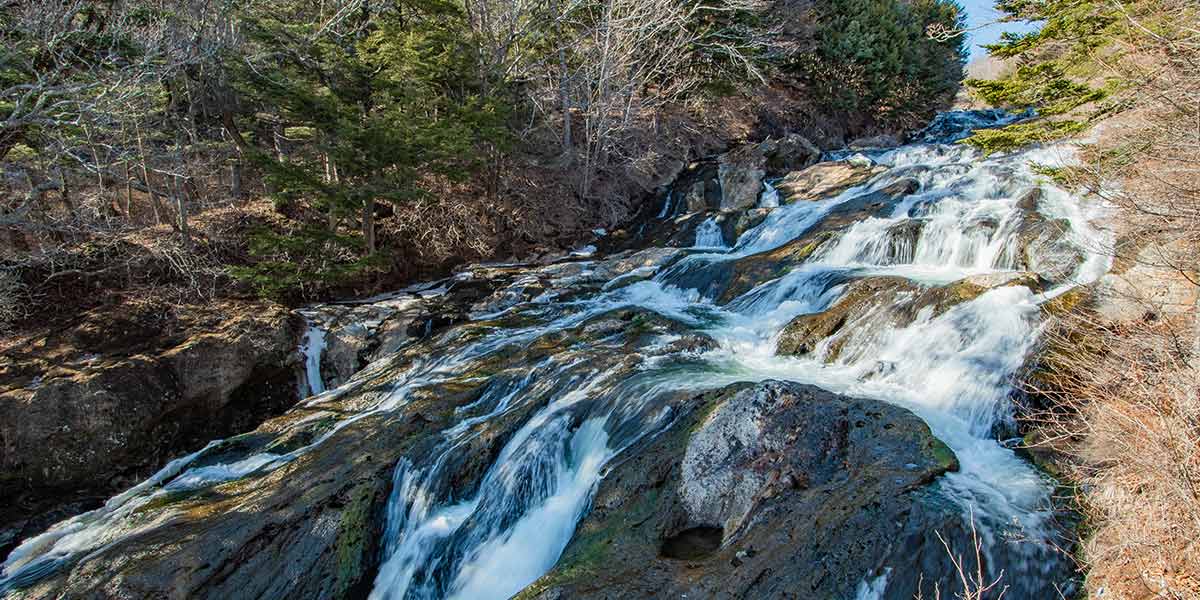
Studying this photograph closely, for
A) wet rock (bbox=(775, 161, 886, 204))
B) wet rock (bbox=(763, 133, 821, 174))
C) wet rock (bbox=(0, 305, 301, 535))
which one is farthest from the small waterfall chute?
wet rock (bbox=(0, 305, 301, 535))

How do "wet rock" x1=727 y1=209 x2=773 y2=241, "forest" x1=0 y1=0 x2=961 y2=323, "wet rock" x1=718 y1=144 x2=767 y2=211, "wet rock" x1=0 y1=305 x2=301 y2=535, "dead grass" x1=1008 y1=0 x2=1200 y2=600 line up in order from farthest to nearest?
"wet rock" x1=718 y1=144 x2=767 y2=211 → "wet rock" x1=727 y1=209 x2=773 y2=241 → "forest" x1=0 y1=0 x2=961 y2=323 → "wet rock" x1=0 y1=305 x2=301 y2=535 → "dead grass" x1=1008 y1=0 x2=1200 y2=600

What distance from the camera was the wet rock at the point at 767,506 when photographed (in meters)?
3.81

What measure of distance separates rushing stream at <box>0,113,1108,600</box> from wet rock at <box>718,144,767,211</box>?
587cm

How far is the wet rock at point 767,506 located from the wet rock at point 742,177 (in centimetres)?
1248

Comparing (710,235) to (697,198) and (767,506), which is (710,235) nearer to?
(697,198)

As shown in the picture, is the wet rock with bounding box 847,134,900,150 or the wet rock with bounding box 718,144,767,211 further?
the wet rock with bounding box 847,134,900,150

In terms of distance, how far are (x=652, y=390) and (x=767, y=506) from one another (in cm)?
229

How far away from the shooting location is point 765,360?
7852 mm

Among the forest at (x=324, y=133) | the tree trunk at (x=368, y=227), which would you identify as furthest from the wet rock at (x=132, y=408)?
the tree trunk at (x=368, y=227)

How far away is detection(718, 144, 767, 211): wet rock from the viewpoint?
57.3ft

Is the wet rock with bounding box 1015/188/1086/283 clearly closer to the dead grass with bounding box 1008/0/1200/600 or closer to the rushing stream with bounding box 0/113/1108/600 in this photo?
the rushing stream with bounding box 0/113/1108/600

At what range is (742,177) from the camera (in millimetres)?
18047

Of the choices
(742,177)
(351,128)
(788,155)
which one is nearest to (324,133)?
(351,128)

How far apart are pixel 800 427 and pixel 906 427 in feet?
3.32
